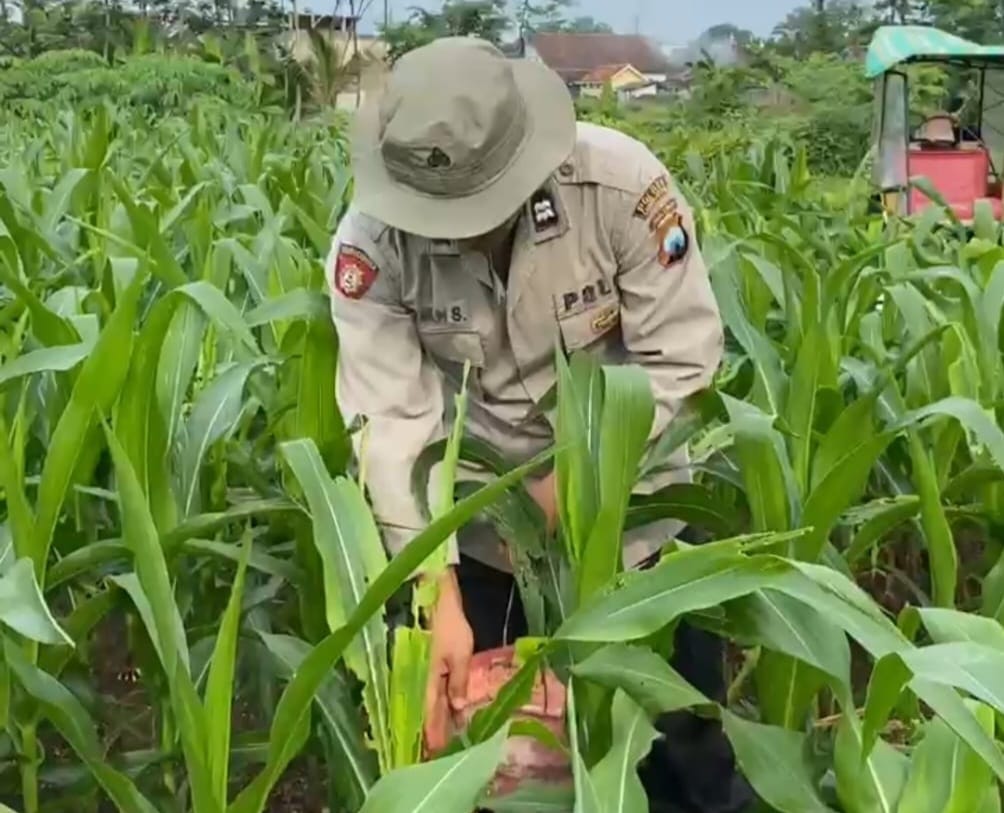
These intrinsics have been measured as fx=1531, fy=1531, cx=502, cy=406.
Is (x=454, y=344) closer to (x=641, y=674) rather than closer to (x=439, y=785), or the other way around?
(x=641, y=674)

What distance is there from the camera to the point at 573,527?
1274 millimetres

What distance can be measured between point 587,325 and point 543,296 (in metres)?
0.06

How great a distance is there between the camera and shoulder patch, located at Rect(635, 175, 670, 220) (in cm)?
156

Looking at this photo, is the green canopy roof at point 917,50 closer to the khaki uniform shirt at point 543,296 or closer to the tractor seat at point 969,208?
the tractor seat at point 969,208

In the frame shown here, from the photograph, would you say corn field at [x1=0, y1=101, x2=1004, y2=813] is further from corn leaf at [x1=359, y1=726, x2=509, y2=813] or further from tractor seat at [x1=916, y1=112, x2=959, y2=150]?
tractor seat at [x1=916, y1=112, x2=959, y2=150]

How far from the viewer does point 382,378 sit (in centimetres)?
152

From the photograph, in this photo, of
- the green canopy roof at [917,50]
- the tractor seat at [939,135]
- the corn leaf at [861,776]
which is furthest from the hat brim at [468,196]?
the tractor seat at [939,135]

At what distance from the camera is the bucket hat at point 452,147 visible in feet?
4.52

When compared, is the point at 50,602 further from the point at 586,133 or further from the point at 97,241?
the point at 97,241

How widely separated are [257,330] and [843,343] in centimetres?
79

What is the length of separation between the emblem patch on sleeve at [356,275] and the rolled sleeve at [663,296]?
0.26 metres

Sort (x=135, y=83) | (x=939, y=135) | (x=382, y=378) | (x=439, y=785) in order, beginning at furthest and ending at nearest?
(x=135, y=83), (x=939, y=135), (x=382, y=378), (x=439, y=785)

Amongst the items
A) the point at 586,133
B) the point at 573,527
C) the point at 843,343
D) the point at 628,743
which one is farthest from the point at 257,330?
the point at 628,743

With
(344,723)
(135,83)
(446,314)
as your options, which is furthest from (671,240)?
(135,83)
